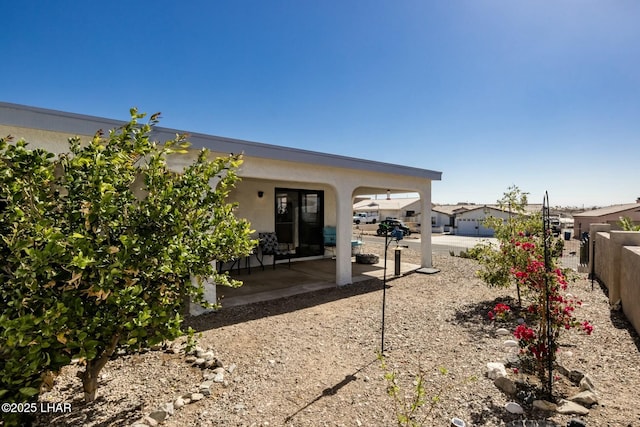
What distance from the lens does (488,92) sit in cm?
1068

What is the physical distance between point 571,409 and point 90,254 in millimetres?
4408

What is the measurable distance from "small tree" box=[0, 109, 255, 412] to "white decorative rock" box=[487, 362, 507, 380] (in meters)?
3.43

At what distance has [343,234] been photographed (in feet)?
26.1

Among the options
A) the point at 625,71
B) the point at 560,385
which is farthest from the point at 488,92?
the point at 560,385

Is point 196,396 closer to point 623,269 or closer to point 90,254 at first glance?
point 90,254

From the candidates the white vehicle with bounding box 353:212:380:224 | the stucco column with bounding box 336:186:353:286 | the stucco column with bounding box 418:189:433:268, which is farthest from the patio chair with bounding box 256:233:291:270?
the white vehicle with bounding box 353:212:380:224

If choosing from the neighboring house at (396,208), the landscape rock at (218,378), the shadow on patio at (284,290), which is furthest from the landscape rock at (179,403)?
the neighboring house at (396,208)

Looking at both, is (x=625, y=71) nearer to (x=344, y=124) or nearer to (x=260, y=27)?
(x=344, y=124)

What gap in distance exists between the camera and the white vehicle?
149 feet

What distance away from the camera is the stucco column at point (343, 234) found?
26.0 ft

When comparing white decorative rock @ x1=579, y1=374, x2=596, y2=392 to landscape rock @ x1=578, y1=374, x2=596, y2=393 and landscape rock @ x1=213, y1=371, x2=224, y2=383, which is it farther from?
landscape rock @ x1=213, y1=371, x2=224, y2=383

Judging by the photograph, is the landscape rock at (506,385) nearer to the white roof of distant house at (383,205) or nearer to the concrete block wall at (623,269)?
the concrete block wall at (623,269)

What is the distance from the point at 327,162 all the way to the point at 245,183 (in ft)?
12.7

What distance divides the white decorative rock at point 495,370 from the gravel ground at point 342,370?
0.09 metres
